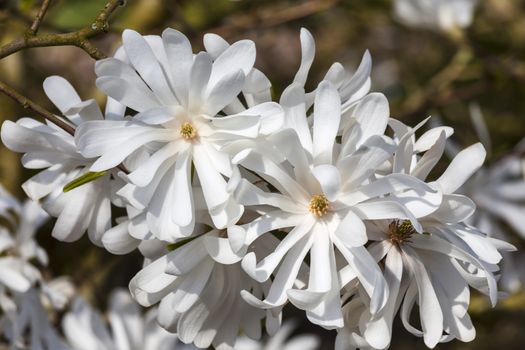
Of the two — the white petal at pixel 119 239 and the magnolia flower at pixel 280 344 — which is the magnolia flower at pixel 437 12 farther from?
the white petal at pixel 119 239

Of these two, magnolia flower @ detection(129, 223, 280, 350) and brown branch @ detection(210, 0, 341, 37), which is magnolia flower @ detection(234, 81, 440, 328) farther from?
brown branch @ detection(210, 0, 341, 37)

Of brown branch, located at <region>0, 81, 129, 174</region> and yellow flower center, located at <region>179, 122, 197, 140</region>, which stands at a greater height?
yellow flower center, located at <region>179, 122, 197, 140</region>

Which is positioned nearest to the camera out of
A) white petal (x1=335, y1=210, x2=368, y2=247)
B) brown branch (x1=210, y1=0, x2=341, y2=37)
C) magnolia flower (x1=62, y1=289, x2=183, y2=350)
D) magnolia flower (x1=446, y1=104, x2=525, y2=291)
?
white petal (x1=335, y1=210, x2=368, y2=247)

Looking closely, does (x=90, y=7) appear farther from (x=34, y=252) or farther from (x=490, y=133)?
(x=490, y=133)

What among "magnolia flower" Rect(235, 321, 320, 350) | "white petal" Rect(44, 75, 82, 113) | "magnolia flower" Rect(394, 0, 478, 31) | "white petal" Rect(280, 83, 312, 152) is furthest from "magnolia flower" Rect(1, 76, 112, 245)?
"magnolia flower" Rect(394, 0, 478, 31)

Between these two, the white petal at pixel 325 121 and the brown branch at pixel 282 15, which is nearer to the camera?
the white petal at pixel 325 121

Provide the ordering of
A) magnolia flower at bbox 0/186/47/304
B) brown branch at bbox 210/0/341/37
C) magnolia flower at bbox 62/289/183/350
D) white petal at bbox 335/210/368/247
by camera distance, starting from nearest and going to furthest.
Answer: white petal at bbox 335/210/368/247 → magnolia flower at bbox 0/186/47/304 → magnolia flower at bbox 62/289/183/350 → brown branch at bbox 210/0/341/37

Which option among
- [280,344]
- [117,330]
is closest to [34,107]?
[117,330]

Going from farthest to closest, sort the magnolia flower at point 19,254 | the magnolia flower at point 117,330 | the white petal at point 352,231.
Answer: the magnolia flower at point 117,330, the magnolia flower at point 19,254, the white petal at point 352,231

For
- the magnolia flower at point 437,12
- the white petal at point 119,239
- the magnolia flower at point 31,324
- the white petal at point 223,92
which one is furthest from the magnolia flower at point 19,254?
the magnolia flower at point 437,12
